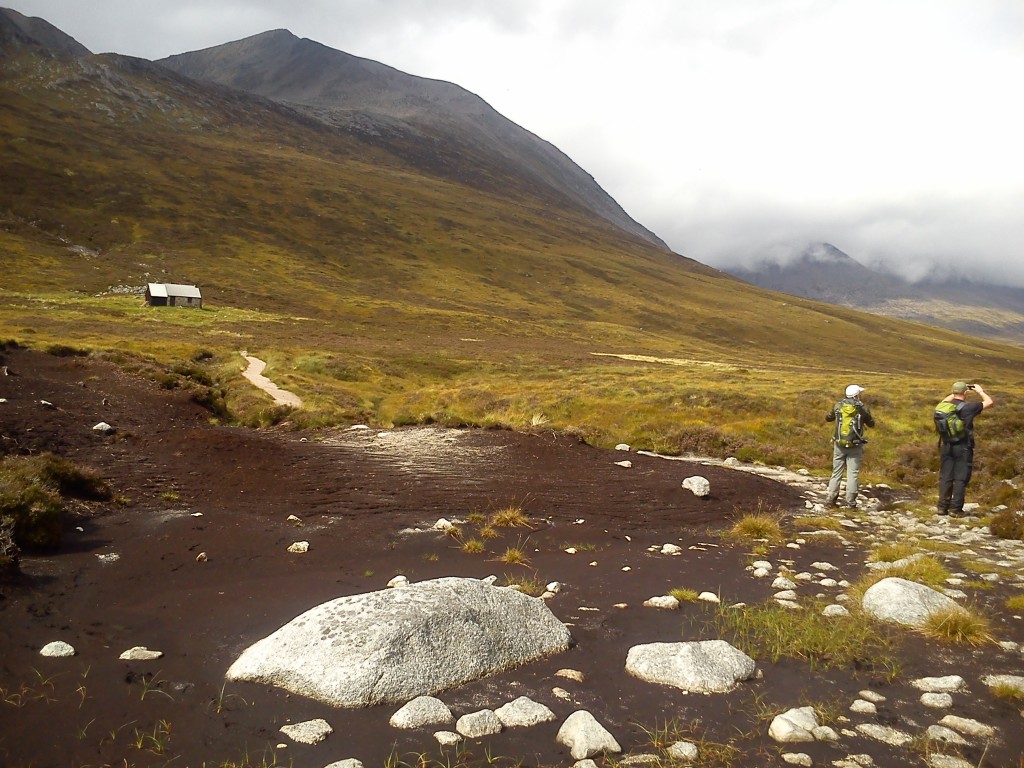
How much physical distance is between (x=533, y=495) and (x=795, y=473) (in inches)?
430

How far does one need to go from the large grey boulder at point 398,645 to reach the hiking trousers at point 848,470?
12.2 metres

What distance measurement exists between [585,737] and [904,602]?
18.7 feet

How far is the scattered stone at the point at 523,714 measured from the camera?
6.18 metres

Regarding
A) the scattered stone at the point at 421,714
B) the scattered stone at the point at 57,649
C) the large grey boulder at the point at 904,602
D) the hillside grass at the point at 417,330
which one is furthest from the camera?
the hillside grass at the point at 417,330

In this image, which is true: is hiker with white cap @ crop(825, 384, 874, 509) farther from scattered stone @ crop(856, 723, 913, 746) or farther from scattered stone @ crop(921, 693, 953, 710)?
scattered stone @ crop(856, 723, 913, 746)

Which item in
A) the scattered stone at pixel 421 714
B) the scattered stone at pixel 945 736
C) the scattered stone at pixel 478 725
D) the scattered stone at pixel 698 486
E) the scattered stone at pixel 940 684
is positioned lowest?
the scattered stone at pixel 698 486

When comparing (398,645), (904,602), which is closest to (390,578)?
(398,645)

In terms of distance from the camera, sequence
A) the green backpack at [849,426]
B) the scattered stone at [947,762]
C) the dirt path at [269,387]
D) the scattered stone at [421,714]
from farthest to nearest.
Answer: the dirt path at [269,387] < the green backpack at [849,426] < the scattered stone at [421,714] < the scattered stone at [947,762]

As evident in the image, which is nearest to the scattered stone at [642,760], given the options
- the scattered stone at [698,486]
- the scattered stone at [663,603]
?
the scattered stone at [663,603]

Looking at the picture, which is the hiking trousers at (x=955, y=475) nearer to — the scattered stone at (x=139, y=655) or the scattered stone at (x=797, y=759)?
the scattered stone at (x=797, y=759)

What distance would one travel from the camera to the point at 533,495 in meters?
16.9

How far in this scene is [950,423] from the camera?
16078 mm

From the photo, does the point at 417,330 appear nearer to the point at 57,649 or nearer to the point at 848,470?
the point at 848,470

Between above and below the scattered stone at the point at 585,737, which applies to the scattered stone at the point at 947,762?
above
